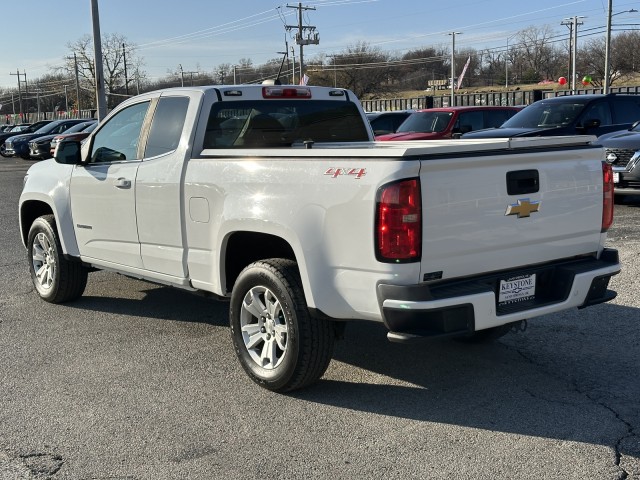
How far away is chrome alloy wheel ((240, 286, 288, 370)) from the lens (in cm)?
453

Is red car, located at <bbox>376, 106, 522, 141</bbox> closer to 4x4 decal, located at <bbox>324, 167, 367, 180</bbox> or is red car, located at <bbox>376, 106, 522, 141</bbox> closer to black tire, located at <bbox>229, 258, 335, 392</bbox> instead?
black tire, located at <bbox>229, 258, 335, 392</bbox>

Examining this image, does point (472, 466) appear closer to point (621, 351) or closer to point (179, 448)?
point (179, 448)

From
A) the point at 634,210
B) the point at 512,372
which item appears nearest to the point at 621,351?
the point at 512,372

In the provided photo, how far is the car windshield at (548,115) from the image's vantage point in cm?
1355

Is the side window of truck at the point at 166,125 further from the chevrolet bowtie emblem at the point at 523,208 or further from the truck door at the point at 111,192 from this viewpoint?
the chevrolet bowtie emblem at the point at 523,208

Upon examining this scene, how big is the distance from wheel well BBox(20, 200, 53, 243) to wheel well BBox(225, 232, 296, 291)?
3012 millimetres

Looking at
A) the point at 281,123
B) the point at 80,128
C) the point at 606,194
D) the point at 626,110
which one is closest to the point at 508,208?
the point at 606,194

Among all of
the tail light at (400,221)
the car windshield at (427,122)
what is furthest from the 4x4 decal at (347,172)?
the car windshield at (427,122)

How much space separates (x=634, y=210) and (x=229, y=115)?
8459 millimetres

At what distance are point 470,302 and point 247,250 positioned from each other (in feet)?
5.84

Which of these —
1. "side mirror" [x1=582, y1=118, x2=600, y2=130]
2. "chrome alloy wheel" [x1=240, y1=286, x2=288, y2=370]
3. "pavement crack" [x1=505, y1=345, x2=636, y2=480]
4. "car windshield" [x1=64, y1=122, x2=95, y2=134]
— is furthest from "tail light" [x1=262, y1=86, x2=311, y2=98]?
"car windshield" [x1=64, y1=122, x2=95, y2=134]

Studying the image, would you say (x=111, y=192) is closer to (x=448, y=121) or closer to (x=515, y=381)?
(x=515, y=381)

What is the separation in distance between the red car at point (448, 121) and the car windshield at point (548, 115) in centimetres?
158

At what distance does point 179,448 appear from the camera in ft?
12.6
